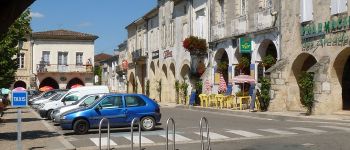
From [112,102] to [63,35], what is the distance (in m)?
54.4

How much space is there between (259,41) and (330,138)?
15691 mm

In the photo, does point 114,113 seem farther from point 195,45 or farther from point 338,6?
point 195,45

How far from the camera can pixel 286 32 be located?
26.2 m

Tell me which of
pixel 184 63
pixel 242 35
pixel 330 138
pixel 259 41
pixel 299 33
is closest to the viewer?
pixel 330 138

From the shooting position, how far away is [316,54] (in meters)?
23.8

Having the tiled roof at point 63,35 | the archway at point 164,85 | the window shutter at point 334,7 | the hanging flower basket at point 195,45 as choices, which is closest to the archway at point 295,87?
the window shutter at point 334,7

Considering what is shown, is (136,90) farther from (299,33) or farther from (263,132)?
(263,132)

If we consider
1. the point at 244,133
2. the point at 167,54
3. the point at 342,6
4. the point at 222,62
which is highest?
the point at 342,6

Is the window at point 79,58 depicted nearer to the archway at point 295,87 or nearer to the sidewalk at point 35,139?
the archway at point 295,87

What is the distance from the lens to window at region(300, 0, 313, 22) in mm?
24047

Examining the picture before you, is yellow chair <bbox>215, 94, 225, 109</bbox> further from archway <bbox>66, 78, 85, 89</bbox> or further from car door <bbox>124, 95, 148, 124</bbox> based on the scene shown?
archway <bbox>66, 78, 85, 89</bbox>

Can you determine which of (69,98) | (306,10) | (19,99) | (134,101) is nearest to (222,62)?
(306,10)

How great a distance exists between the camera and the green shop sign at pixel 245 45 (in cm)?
3053

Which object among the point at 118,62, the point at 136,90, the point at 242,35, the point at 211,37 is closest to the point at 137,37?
the point at 136,90
